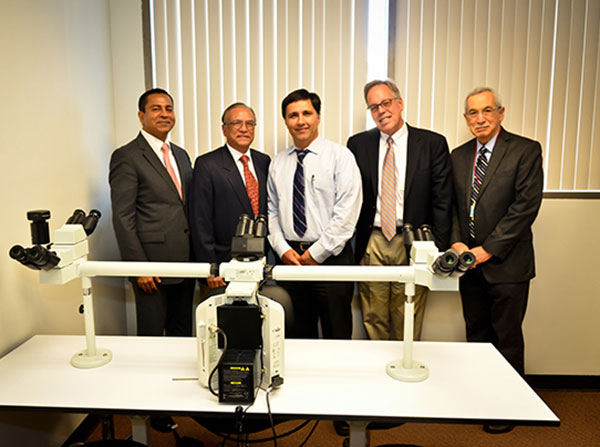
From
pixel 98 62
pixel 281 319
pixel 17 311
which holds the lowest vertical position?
pixel 17 311

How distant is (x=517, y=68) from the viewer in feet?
9.84

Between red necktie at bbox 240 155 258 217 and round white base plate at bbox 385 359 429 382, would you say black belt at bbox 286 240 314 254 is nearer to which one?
red necktie at bbox 240 155 258 217

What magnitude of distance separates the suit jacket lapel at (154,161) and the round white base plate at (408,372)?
5.36 feet

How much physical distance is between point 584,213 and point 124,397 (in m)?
2.99

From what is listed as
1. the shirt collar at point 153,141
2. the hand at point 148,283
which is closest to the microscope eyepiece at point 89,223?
the hand at point 148,283

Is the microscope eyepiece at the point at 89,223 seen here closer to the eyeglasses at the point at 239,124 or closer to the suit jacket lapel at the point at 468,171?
the eyeglasses at the point at 239,124

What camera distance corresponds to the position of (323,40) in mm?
3051

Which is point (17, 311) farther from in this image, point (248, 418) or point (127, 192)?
point (248, 418)

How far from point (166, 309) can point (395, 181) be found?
5.24 ft

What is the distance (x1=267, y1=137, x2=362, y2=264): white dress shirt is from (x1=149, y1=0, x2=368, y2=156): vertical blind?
472 mm

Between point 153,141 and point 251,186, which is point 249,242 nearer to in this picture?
point 251,186

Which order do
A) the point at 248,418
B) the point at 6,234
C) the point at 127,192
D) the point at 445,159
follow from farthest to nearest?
the point at 445,159, the point at 127,192, the point at 6,234, the point at 248,418

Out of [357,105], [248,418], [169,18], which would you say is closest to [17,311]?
[248,418]

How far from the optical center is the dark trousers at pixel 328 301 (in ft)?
9.02
